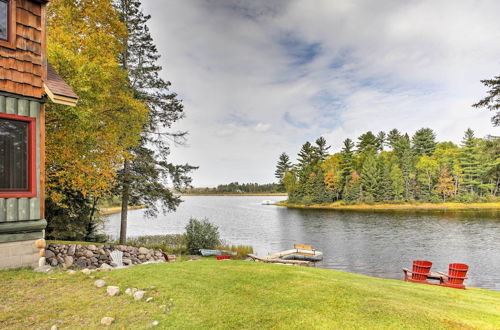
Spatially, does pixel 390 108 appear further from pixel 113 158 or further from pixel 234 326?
pixel 234 326

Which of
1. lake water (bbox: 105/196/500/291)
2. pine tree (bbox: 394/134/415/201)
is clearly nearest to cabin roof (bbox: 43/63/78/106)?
lake water (bbox: 105/196/500/291)

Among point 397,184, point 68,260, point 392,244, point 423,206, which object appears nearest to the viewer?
point 68,260

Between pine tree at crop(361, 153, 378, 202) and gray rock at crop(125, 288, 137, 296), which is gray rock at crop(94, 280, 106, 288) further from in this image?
pine tree at crop(361, 153, 378, 202)

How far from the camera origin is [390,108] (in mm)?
35562

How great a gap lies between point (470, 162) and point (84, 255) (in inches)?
2893

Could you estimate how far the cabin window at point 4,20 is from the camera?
633cm

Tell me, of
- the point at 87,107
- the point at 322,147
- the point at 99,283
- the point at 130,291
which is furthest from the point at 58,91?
the point at 322,147

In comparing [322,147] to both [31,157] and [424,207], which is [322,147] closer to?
[424,207]

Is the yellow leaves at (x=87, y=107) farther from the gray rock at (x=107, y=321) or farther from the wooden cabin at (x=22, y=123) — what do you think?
the gray rock at (x=107, y=321)

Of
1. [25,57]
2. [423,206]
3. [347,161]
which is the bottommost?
[423,206]

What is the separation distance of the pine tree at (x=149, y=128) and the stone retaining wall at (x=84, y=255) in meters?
5.55

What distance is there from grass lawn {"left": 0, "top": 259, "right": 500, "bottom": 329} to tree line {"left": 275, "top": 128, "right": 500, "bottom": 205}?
57376 millimetres

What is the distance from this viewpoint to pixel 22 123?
6.57 meters

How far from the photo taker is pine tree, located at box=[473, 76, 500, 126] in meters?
18.2
